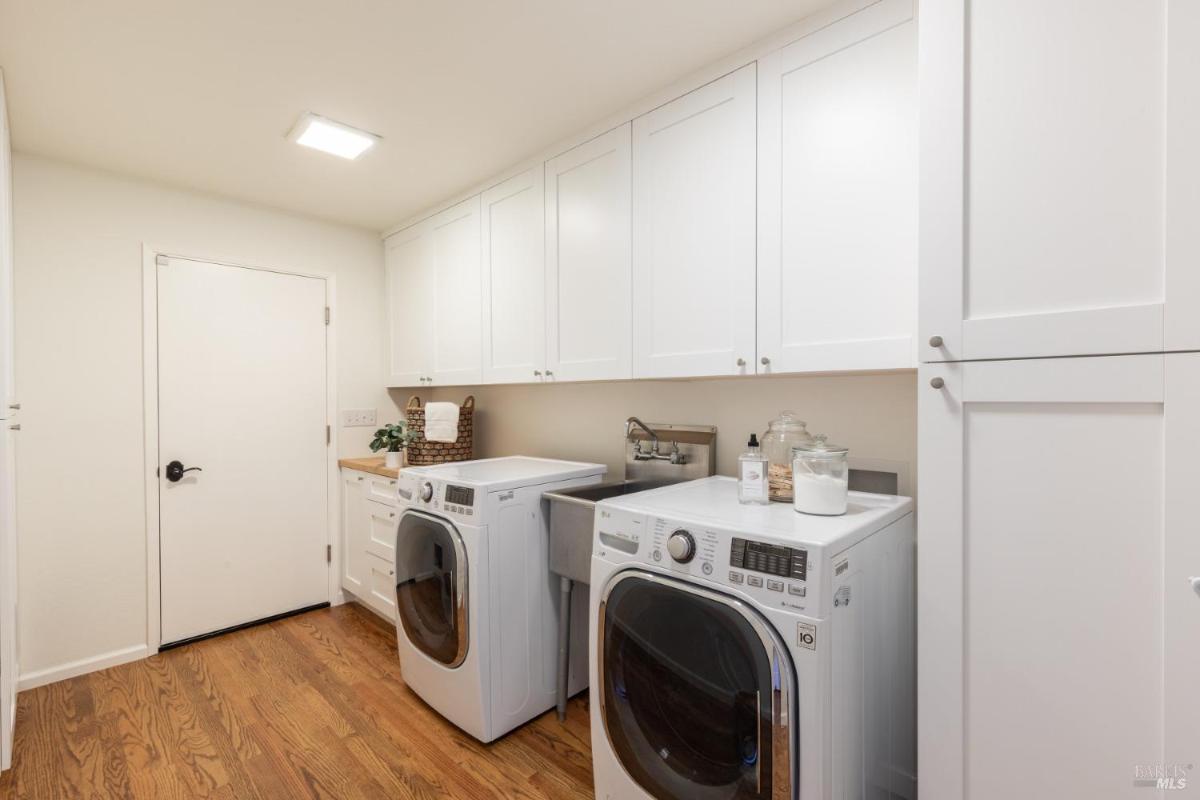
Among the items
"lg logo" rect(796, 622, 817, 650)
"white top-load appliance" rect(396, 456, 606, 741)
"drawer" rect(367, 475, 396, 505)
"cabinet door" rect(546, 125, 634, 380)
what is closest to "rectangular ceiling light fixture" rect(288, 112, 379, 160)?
"cabinet door" rect(546, 125, 634, 380)

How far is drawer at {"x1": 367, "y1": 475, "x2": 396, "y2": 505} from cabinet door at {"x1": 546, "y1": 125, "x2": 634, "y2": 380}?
111cm

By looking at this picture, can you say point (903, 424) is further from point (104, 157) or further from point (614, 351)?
point (104, 157)

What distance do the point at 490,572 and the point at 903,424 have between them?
1451 millimetres

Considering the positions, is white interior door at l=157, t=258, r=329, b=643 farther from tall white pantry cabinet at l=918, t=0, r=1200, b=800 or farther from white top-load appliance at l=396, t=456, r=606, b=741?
tall white pantry cabinet at l=918, t=0, r=1200, b=800

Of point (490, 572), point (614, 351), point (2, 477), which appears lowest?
point (490, 572)

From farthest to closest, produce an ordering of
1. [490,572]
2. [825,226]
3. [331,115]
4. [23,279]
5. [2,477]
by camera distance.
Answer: [23,279] < [331,115] < [490,572] < [2,477] < [825,226]

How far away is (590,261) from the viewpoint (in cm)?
214

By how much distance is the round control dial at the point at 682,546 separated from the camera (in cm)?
128

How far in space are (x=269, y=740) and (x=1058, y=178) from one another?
9.15ft

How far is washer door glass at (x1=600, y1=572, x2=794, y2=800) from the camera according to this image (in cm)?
113

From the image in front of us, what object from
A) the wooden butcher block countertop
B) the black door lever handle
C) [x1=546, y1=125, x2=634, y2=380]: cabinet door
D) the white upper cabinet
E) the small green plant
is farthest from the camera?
the small green plant

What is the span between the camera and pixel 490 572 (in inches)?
75.5

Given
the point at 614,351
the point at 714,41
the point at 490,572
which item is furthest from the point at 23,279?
the point at 714,41

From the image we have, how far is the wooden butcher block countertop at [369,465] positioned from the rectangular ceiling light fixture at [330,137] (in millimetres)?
1472
